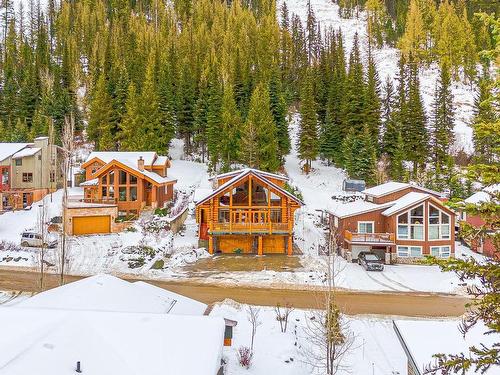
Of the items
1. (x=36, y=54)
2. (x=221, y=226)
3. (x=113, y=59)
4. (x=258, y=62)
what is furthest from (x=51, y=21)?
(x=221, y=226)

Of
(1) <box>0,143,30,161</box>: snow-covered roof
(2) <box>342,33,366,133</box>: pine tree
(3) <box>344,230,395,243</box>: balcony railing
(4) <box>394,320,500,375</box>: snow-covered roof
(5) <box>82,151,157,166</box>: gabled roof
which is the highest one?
(2) <box>342,33,366,133</box>: pine tree

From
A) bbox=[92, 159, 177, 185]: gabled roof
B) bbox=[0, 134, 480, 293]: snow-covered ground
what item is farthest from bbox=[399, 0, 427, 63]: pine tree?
bbox=[92, 159, 177, 185]: gabled roof

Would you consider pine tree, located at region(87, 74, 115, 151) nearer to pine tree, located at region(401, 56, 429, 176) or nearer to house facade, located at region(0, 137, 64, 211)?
house facade, located at region(0, 137, 64, 211)

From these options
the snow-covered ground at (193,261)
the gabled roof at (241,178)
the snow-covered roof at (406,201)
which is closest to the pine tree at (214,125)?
the snow-covered ground at (193,261)

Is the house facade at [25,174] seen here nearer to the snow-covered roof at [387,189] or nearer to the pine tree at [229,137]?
the pine tree at [229,137]

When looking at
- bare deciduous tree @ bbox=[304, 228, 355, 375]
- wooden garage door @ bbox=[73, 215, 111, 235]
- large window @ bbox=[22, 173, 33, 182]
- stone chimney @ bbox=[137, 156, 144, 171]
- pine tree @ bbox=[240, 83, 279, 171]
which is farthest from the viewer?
pine tree @ bbox=[240, 83, 279, 171]

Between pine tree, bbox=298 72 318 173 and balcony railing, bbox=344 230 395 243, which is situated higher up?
pine tree, bbox=298 72 318 173
